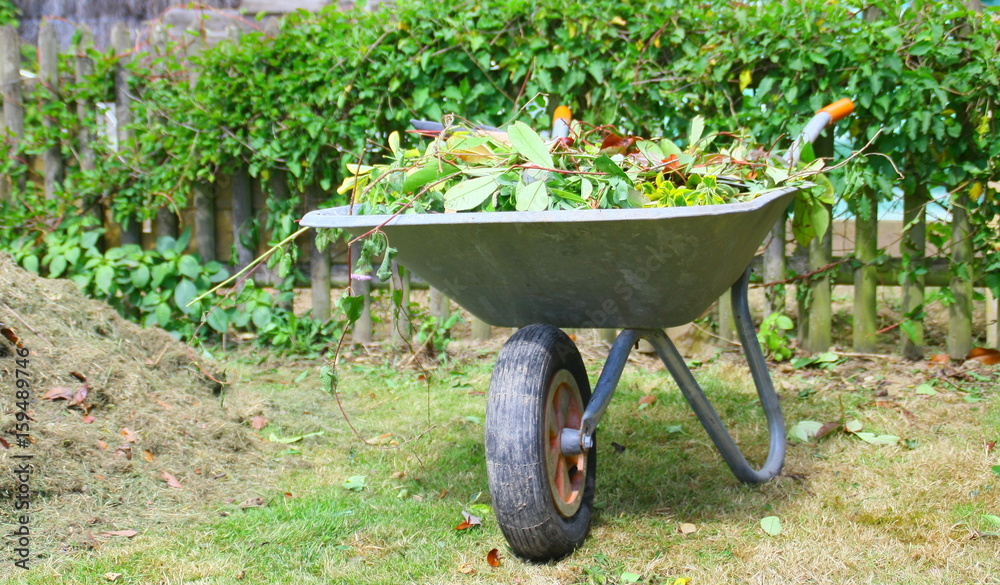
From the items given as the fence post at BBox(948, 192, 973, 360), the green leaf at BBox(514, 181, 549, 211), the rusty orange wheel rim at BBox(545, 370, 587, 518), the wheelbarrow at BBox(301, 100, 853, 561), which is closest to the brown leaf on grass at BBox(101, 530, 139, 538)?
the wheelbarrow at BBox(301, 100, 853, 561)

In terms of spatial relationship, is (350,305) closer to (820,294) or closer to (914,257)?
(820,294)

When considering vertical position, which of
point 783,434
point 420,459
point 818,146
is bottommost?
point 420,459

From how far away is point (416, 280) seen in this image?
159 inches

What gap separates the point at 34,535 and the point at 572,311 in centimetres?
134

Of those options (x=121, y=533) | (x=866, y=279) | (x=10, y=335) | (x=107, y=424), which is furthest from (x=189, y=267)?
(x=866, y=279)

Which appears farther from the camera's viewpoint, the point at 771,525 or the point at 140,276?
the point at 140,276

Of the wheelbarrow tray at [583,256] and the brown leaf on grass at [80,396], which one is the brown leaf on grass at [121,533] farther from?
the wheelbarrow tray at [583,256]

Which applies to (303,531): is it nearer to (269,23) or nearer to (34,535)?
(34,535)

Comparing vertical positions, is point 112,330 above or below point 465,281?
below

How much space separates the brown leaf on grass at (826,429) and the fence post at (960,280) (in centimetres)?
113

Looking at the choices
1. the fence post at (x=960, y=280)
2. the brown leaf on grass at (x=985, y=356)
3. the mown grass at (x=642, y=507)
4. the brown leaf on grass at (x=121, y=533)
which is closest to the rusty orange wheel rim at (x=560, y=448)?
the mown grass at (x=642, y=507)

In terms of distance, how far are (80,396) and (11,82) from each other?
2518mm

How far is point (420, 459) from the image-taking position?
245 centimetres

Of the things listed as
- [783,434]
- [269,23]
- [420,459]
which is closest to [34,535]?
[420,459]
